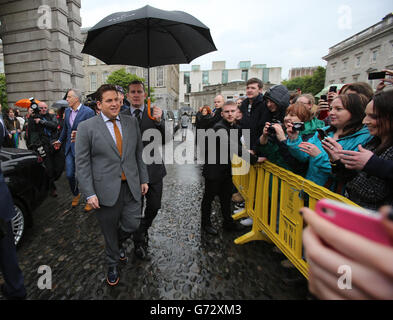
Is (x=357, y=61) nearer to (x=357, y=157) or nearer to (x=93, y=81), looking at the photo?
(x=357, y=157)

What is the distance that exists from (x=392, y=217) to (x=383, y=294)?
0.19m

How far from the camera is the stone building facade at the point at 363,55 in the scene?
32.2m

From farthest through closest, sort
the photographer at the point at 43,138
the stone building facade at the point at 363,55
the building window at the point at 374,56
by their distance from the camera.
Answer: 1. the building window at the point at 374,56
2. the stone building facade at the point at 363,55
3. the photographer at the point at 43,138

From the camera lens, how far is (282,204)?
2650 millimetres

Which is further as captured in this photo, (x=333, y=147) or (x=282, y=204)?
(x=282, y=204)

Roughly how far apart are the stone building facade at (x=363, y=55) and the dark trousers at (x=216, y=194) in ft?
119

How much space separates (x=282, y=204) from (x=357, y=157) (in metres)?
1.13

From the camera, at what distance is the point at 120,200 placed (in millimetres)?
2496

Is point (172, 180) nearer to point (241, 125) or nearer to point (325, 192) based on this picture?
point (241, 125)

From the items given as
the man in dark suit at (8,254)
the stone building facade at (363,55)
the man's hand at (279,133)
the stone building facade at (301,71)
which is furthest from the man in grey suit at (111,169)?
the stone building facade at (301,71)

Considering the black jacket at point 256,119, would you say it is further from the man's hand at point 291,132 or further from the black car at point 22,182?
the black car at point 22,182

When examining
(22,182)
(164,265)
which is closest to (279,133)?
(164,265)

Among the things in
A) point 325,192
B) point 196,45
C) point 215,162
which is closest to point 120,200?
point 215,162
